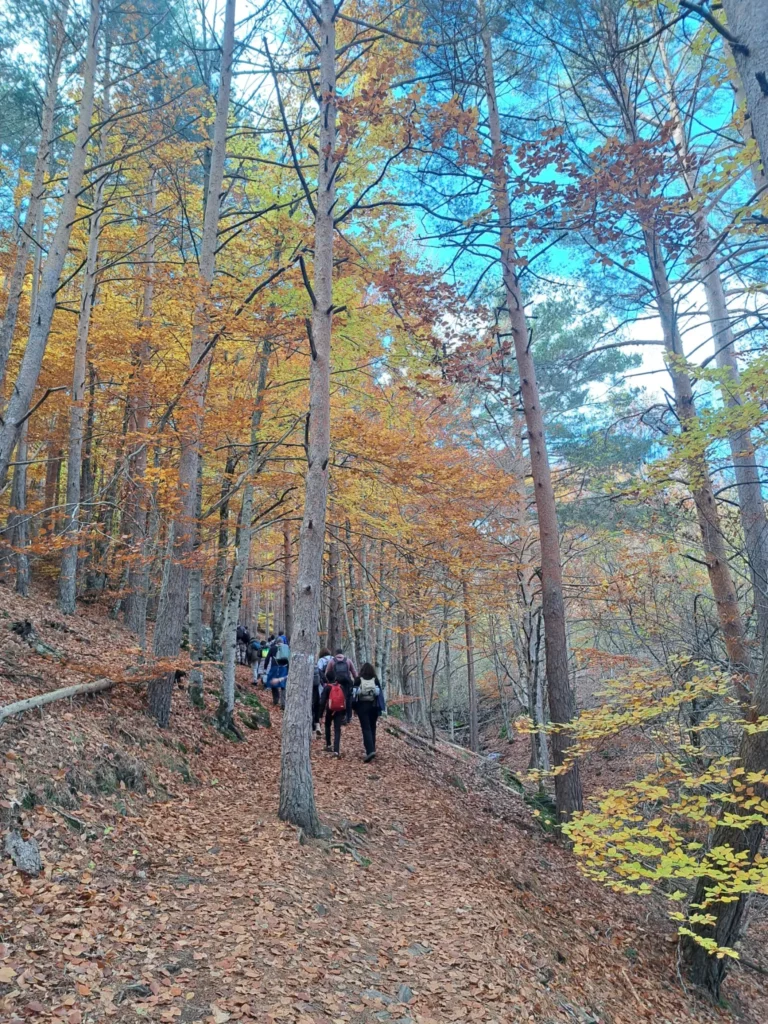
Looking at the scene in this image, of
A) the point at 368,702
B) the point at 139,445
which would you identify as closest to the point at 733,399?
the point at 368,702

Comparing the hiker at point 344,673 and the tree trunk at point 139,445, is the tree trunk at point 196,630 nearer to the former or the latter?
the tree trunk at point 139,445

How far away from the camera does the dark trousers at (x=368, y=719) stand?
9578 millimetres

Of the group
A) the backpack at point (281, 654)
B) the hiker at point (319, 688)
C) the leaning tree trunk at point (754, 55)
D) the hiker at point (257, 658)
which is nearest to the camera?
the leaning tree trunk at point (754, 55)

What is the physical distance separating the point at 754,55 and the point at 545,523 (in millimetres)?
6079

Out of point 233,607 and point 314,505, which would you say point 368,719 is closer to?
point 233,607

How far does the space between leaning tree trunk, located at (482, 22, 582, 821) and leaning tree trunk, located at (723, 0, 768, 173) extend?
13.7ft

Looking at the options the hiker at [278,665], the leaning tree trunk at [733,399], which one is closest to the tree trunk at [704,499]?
the leaning tree trunk at [733,399]

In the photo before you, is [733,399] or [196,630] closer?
[733,399]

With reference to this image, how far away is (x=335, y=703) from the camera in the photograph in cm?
977

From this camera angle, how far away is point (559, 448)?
15.8m

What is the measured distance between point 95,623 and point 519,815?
30.4 ft

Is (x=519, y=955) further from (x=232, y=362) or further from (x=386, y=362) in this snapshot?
(x=232, y=362)

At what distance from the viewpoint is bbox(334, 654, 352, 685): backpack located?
10.1 metres

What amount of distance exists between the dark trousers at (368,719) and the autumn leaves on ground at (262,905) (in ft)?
3.69
